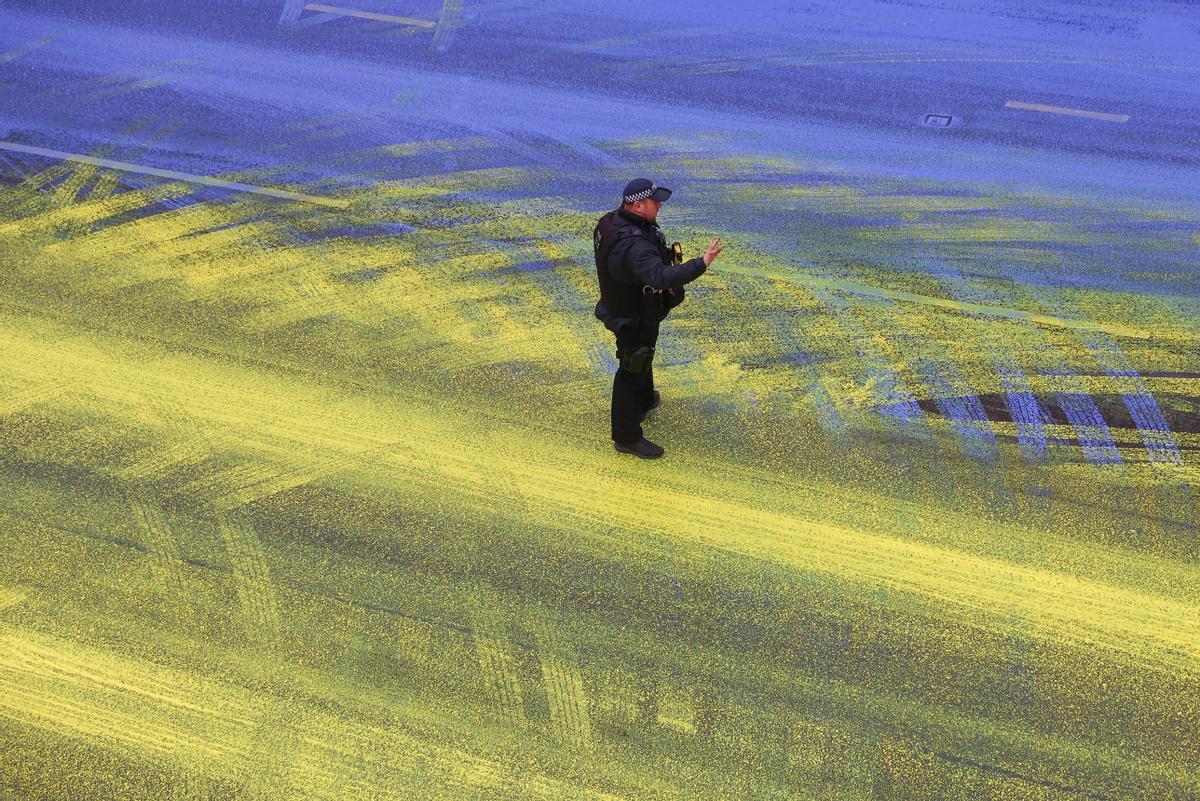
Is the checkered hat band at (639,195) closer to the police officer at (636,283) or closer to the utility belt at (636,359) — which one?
the police officer at (636,283)

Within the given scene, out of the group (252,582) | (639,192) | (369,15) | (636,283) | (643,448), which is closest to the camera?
(252,582)

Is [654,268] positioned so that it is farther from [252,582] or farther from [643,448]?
[252,582]

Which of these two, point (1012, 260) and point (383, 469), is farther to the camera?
point (1012, 260)

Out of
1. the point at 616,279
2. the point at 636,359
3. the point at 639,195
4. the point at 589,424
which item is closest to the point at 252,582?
the point at 589,424

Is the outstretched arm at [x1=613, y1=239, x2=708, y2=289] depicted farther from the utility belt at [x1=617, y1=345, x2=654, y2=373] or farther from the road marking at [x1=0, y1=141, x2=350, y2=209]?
the road marking at [x1=0, y1=141, x2=350, y2=209]

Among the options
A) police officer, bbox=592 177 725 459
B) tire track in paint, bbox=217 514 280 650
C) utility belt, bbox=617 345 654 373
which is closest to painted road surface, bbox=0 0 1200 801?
tire track in paint, bbox=217 514 280 650

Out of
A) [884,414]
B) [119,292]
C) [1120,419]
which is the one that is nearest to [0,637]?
[119,292]

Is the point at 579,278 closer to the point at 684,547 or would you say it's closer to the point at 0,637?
the point at 684,547
